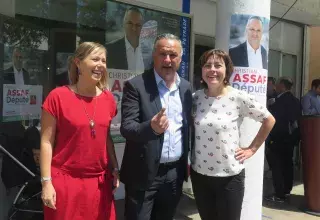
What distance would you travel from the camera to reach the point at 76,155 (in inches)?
98.0

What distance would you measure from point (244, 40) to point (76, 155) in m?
2.09

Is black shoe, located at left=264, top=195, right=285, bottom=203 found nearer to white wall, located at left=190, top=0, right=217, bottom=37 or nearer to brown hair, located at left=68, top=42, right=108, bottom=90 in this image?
white wall, located at left=190, top=0, right=217, bottom=37

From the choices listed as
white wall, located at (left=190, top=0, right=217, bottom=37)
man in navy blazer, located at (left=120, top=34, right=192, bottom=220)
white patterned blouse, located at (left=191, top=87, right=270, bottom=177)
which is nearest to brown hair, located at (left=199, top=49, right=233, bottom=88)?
white patterned blouse, located at (left=191, top=87, right=270, bottom=177)

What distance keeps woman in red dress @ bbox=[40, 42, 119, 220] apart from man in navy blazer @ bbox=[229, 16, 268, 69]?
165cm

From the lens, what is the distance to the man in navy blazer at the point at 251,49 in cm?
382

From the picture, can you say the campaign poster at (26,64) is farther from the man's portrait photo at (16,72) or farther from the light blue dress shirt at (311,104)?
the light blue dress shirt at (311,104)

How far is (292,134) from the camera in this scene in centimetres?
637

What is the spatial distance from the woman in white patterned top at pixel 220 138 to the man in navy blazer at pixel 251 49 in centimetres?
86

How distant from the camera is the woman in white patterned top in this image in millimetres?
2896

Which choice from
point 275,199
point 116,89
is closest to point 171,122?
point 116,89

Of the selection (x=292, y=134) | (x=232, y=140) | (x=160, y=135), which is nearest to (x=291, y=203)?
(x=292, y=134)

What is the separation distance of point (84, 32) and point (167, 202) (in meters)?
3.16

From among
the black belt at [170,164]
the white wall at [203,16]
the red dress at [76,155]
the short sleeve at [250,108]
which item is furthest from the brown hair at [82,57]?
the white wall at [203,16]

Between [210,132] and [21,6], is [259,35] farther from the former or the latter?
[21,6]
